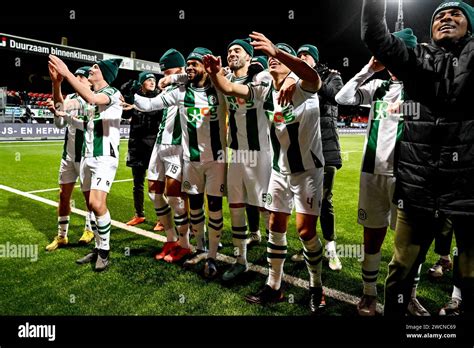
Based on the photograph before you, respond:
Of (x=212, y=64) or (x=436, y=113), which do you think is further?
(x=212, y=64)

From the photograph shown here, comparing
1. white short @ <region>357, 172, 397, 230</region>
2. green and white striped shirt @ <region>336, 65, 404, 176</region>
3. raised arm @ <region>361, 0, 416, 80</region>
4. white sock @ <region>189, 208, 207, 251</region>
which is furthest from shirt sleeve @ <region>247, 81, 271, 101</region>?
white sock @ <region>189, 208, 207, 251</region>

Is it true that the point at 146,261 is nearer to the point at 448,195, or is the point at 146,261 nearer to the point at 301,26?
the point at 448,195

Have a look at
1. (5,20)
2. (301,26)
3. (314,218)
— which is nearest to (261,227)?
(314,218)

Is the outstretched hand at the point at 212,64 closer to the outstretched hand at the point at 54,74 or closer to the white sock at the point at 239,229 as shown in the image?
the white sock at the point at 239,229

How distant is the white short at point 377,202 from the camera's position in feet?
9.56

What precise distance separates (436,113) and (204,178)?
8.05 ft

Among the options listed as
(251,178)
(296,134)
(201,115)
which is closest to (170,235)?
(251,178)

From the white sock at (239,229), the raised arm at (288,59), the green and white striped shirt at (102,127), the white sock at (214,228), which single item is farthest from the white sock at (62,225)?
the raised arm at (288,59)

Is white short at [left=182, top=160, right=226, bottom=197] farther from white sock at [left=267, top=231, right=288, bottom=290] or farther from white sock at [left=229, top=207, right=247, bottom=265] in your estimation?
Result: white sock at [left=267, top=231, right=288, bottom=290]

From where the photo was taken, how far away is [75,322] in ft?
8.61

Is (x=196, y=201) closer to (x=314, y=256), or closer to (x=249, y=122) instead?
(x=249, y=122)

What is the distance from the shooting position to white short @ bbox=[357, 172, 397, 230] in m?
2.91

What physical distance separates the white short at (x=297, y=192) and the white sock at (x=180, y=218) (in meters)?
1.36

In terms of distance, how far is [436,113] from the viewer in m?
2.09
